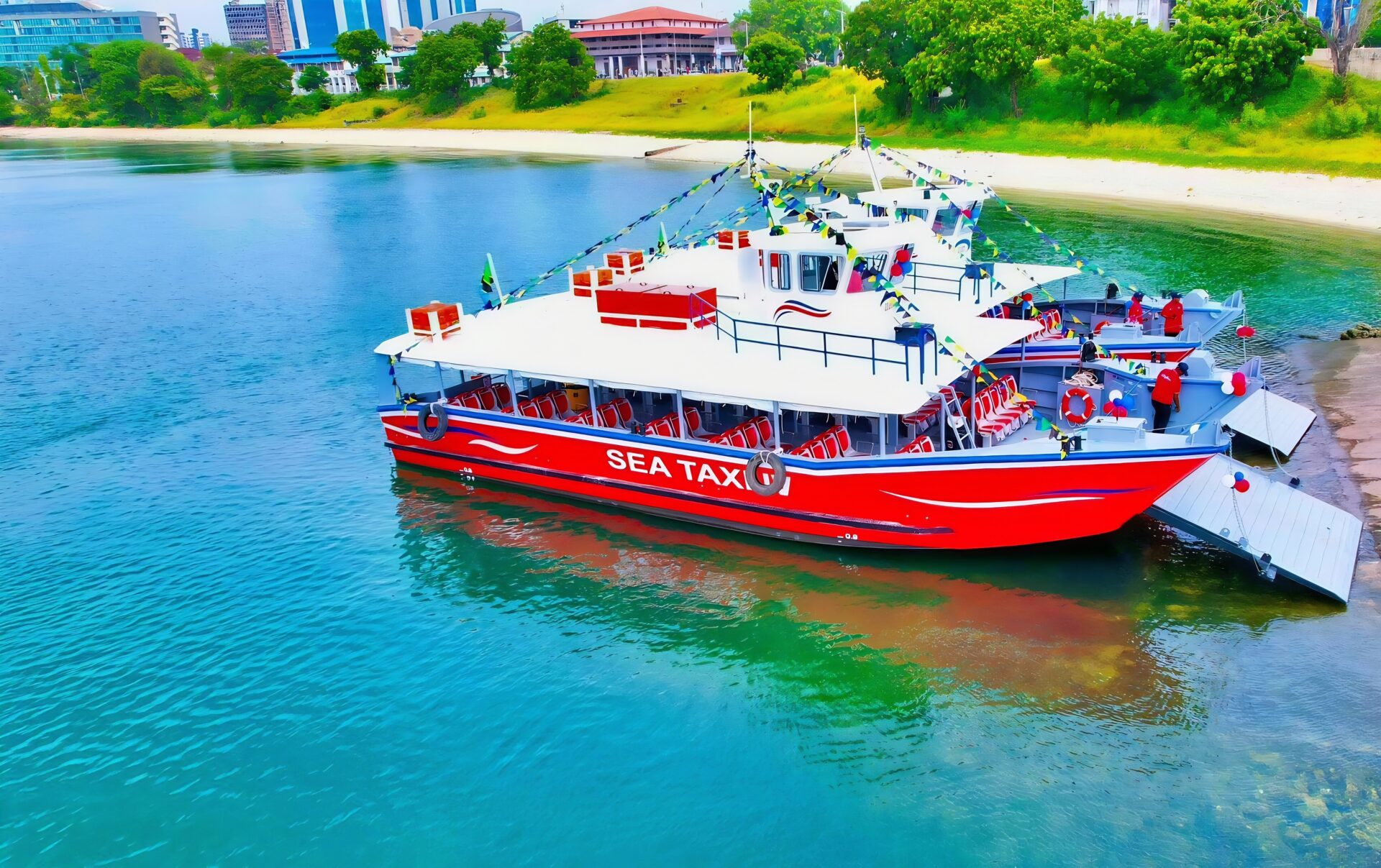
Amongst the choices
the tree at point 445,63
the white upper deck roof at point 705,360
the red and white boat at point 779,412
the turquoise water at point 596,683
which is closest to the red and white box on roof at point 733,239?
the red and white boat at point 779,412

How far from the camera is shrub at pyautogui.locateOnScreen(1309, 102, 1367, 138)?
55.6m

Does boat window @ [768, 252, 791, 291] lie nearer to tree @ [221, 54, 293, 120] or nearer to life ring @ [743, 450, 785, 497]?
life ring @ [743, 450, 785, 497]

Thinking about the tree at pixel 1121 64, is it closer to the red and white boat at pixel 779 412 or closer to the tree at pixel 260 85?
the red and white boat at pixel 779 412

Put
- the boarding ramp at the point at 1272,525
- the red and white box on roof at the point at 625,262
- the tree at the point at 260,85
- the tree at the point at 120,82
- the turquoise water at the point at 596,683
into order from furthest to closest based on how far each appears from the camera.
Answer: the tree at the point at 120,82 < the tree at the point at 260,85 < the red and white box on roof at the point at 625,262 < the boarding ramp at the point at 1272,525 < the turquoise water at the point at 596,683

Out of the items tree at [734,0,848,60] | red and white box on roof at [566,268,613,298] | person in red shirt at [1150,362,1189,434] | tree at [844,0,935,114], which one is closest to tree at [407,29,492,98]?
tree at [734,0,848,60]

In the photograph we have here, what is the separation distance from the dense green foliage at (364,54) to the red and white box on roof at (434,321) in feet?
501

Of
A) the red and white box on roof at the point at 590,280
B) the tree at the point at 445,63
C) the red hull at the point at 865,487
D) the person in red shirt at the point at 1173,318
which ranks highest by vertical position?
the tree at the point at 445,63

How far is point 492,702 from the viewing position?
50.3ft

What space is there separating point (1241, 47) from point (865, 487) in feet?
192

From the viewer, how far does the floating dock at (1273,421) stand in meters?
22.4

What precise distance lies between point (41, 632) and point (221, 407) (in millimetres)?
13025

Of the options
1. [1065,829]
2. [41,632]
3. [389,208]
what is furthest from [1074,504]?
[389,208]

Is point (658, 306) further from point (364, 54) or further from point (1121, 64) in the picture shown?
point (364, 54)

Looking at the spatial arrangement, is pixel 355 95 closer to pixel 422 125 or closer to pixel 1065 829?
pixel 422 125
